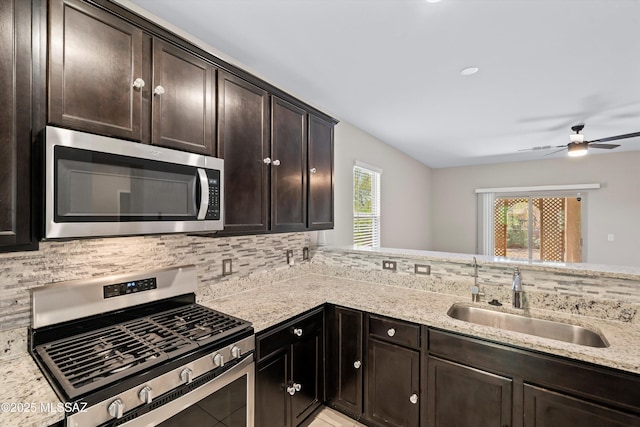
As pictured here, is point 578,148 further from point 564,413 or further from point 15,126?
point 15,126

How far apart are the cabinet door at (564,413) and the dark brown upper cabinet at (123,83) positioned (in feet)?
7.07

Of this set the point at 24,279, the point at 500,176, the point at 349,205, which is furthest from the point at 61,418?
the point at 500,176

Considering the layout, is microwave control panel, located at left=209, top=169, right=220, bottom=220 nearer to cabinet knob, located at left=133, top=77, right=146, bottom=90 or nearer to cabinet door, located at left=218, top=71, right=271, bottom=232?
cabinet door, located at left=218, top=71, right=271, bottom=232

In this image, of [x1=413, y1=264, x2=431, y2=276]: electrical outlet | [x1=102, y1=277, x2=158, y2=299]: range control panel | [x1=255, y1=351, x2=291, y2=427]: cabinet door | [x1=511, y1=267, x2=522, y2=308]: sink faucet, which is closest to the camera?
[x1=102, y1=277, x2=158, y2=299]: range control panel

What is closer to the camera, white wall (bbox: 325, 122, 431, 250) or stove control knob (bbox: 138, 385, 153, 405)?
stove control knob (bbox: 138, 385, 153, 405)

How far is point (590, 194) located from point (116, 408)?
25.0 feet

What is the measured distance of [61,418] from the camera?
940 millimetres

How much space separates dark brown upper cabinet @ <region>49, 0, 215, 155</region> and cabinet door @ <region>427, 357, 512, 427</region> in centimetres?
189

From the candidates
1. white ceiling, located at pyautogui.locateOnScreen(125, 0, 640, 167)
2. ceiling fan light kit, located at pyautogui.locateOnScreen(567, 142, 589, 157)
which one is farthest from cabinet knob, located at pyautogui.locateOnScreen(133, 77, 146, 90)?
ceiling fan light kit, located at pyautogui.locateOnScreen(567, 142, 589, 157)

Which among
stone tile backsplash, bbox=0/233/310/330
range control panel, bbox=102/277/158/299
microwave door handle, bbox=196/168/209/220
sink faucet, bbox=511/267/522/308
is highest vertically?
microwave door handle, bbox=196/168/209/220

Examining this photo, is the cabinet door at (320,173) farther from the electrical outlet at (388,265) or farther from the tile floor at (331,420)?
the tile floor at (331,420)

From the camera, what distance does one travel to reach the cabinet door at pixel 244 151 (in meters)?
1.78

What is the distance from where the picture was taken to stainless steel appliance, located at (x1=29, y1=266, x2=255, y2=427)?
1.04 meters

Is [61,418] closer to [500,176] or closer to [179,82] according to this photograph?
[179,82]
